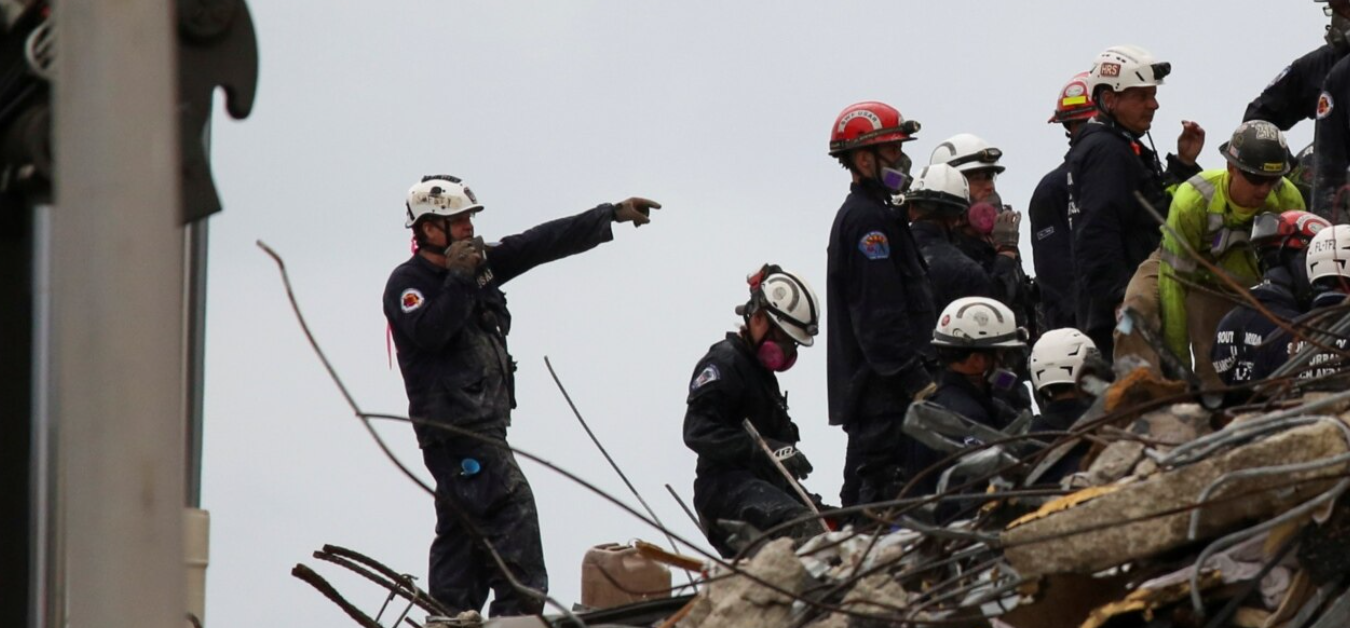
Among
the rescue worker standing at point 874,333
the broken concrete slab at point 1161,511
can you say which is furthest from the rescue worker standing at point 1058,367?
the broken concrete slab at point 1161,511

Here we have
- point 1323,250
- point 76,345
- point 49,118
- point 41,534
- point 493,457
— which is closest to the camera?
point 76,345

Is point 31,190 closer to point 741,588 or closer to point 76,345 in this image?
point 76,345

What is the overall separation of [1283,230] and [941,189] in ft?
7.22

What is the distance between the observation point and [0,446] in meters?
5.36

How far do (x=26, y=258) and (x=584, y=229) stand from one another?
28.4 ft

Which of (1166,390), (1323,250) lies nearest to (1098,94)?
(1323,250)

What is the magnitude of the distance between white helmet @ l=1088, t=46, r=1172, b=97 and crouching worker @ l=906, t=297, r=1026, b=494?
1393mm

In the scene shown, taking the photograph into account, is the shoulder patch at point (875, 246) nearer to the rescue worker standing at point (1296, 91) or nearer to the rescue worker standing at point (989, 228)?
the rescue worker standing at point (989, 228)

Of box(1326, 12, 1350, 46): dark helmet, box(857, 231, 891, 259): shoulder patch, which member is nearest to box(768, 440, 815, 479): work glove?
box(857, 231, 891, 259): shoulder patch

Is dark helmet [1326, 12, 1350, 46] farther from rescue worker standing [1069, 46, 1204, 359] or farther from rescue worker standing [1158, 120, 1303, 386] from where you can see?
Answer: rescue worker standing [1158, 120, 1303, 386]

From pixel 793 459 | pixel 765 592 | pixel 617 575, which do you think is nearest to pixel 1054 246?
pixel 793 459

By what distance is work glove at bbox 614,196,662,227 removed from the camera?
14031mm

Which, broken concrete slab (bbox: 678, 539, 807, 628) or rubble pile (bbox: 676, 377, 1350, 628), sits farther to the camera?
broken concrete slab (bbox: 678, 539, 807, 628)

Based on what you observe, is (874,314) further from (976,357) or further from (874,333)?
(976,357)
